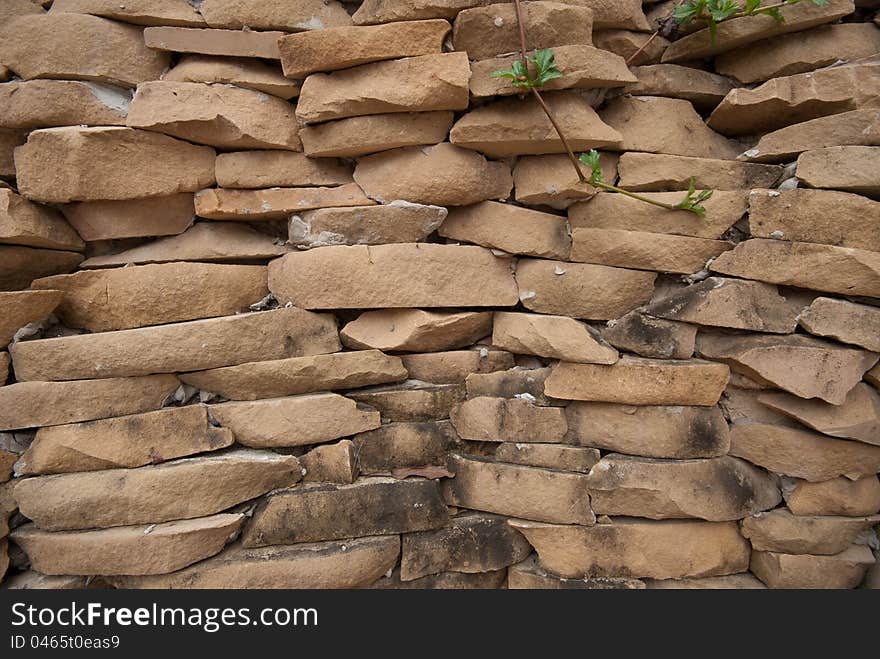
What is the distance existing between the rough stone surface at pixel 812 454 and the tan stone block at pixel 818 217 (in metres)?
0.69

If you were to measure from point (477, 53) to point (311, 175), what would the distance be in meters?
0.77

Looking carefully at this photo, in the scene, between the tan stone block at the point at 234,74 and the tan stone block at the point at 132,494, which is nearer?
the tan stone block at the point at 132,494

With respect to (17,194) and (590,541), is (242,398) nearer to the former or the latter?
(17,194)

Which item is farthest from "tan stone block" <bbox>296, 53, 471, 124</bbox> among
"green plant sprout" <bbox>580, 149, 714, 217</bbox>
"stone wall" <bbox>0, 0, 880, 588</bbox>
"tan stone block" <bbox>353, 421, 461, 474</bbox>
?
"tan stone block" <bbox>353, 421, 461, 474</bbox>

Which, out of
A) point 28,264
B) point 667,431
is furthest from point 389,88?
point 667,431

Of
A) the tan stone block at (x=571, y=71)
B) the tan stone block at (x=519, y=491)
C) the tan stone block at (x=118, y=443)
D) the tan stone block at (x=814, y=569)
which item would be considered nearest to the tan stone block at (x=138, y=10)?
the tan stone block at (x=571, y=71)

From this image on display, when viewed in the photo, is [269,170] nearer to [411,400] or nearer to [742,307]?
[411,400]

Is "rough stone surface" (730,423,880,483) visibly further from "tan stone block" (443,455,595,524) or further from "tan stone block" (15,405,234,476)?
"tan stone block" (15,405,234,476)

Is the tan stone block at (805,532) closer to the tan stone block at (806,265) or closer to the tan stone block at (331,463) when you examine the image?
the tan stone block at (806,265)

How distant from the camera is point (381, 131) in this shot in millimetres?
1930

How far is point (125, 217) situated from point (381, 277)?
1008 millimetres

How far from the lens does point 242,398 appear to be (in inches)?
78.2

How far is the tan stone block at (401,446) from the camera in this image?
2.02 metres

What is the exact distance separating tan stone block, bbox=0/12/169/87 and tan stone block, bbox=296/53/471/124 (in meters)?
0.70
